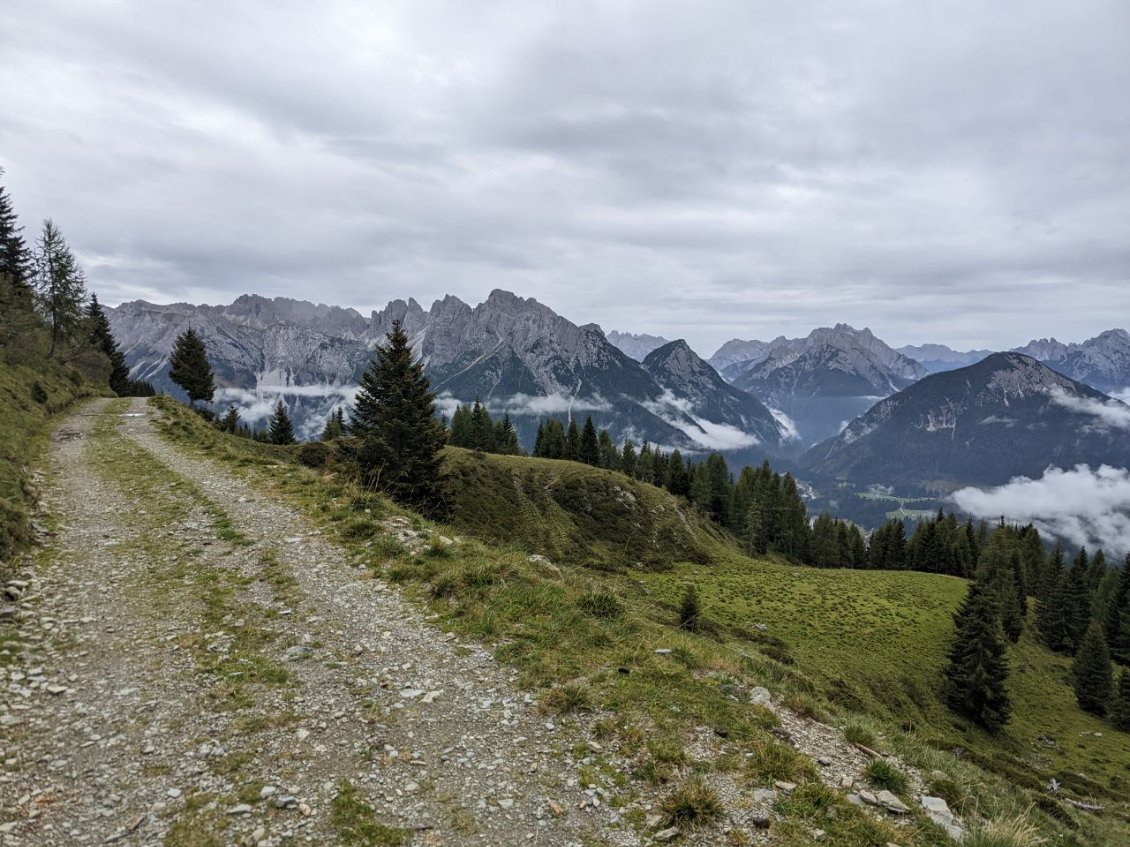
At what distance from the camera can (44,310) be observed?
209 feet

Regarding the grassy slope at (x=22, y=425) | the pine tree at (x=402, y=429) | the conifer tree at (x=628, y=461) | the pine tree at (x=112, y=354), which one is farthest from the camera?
the conifer tree at (x=628, y=461)

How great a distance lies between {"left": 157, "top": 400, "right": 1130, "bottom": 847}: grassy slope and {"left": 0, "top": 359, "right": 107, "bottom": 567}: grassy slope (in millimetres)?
7848

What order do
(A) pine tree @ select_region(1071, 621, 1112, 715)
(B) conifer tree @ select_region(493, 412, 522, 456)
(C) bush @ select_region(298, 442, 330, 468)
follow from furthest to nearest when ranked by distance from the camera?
(B) conifer tree @ select_region(493, 412, 522, 456) → (A) pine tree @ select_region(1071, 621, 1112, 715) → (C) bush @ select_region(298, 442, 330, 468)

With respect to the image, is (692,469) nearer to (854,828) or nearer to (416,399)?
(416,399)

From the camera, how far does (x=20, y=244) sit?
74.4 meters

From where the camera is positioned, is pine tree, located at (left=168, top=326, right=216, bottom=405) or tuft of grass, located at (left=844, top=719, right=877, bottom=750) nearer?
tuft of grass, located at (left=844, top=719, right=877, bottom=750)

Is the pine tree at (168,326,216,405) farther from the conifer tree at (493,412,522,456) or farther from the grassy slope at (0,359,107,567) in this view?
the conifer tree at (493,412,522,456)

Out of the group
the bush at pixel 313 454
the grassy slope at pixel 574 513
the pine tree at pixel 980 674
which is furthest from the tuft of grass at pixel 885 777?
the pine tree at pixel 980 674

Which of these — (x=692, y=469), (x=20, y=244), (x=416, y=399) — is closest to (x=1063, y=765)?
(x=416, y=399)

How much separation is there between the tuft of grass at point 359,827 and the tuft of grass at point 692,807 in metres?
3.61

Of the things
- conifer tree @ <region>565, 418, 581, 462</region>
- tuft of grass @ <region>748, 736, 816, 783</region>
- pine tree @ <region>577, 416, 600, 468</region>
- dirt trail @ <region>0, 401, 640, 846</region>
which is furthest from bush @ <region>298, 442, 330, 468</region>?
pine tree @ <region>577, 416, 600, 468</region>

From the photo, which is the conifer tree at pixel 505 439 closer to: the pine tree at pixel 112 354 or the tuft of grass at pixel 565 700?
the pine tree at pixel 112 354

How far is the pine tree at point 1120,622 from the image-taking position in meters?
86.8

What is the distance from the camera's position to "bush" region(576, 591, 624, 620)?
579 inches
